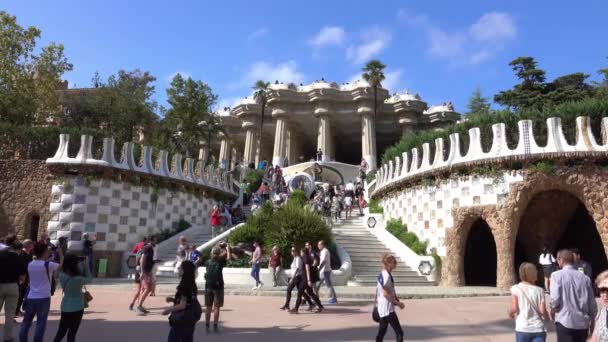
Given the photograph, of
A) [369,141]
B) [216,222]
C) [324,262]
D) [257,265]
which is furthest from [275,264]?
[369,141]

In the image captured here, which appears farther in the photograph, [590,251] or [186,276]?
[590,251]

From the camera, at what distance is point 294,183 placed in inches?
1088

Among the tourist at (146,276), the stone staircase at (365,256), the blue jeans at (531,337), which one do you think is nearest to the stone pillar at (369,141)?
the stone staircase at (365,256)

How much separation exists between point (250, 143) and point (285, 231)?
31.4m

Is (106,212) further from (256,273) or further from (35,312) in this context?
(35,312)

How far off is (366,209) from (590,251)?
9752mm

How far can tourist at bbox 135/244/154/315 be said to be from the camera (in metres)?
9.05

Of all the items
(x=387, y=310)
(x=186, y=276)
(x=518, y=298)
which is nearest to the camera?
(x=518, y=298)

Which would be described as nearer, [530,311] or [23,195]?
[530,311]

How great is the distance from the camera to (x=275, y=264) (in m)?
13.3

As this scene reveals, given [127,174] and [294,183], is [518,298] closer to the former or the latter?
[127,174]

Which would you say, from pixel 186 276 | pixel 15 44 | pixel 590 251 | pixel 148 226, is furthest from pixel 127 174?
pixel 590 251

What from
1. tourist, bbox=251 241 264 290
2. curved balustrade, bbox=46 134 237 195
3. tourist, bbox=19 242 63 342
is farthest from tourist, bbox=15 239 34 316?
curved balustrade, bbox=46 134 237 195

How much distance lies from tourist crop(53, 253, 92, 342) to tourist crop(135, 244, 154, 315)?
3.59 m
